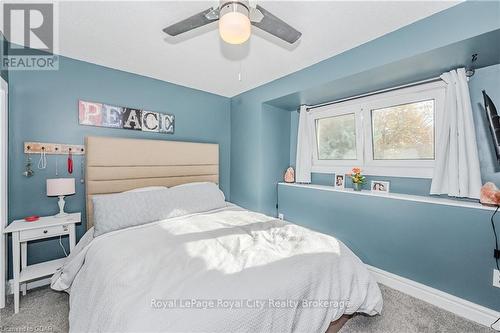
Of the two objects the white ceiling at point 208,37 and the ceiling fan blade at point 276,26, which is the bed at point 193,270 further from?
the ceiling fan blade at point 276,26

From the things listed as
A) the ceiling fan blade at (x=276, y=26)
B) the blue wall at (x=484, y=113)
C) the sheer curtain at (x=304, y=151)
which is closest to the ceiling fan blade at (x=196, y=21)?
the ceiling fan blade at (x=276, y=26)

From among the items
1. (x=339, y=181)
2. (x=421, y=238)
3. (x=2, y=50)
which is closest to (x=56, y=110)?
(x=2, y=50)

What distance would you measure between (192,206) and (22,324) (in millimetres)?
1557

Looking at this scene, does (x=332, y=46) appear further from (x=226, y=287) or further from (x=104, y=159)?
(x=104, y=159)

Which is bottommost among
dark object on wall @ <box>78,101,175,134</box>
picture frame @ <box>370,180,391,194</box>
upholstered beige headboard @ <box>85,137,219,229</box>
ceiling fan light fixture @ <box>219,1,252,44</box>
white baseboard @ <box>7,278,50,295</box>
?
white baseboard @ <box>7,278,50,295</box>

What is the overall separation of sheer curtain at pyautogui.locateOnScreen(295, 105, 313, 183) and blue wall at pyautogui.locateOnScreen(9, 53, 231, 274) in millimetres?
1950

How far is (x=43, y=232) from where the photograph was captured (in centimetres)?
196

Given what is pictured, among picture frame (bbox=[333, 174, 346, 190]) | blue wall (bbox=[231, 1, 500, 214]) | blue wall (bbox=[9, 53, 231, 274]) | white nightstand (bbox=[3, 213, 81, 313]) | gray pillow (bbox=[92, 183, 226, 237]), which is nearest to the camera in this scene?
blue wall (bbox=[231, 1, 500, 214])

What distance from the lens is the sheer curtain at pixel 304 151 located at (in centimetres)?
337

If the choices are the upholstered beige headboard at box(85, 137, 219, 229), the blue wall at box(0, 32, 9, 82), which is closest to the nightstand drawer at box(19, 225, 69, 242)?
the upholstered beige headboard at box(85, 137, 219, 229)

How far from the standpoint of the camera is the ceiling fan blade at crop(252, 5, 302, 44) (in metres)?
1.35

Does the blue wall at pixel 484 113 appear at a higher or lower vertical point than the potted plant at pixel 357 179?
higher

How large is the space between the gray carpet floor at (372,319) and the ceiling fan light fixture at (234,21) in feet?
7.11

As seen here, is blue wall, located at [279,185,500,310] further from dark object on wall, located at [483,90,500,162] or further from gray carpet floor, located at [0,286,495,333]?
dark object on wall, located at [483,90,500,162]
